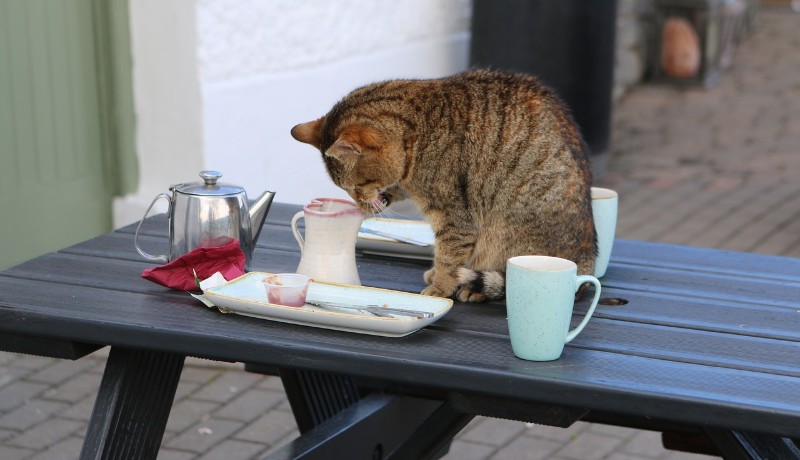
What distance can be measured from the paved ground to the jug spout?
127 cm

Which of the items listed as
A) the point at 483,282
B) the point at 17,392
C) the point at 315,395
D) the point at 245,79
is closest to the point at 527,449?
the point at 315,395

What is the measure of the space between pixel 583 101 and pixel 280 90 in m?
2.26

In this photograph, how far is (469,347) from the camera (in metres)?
1.92

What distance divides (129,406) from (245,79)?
254 cm

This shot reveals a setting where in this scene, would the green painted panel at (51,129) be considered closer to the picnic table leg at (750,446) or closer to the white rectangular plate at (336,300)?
the white rectangular plate at (336,300)

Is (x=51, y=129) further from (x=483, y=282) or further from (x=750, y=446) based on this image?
(x=750, y=446)

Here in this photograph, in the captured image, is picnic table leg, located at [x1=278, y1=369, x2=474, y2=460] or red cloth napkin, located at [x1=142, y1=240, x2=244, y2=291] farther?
picnic table leg, located at [x1=278, y1=369, x2=474, y2=460]

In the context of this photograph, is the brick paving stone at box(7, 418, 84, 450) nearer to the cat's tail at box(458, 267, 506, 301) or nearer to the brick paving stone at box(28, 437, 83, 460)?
the brick paving stone at box(28, 437, 83, 460)

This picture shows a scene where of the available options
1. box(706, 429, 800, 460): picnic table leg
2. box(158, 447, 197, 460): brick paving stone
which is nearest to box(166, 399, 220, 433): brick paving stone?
box(158, 447, 197, 460): brick paving stone

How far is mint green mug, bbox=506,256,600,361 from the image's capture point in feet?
6.02

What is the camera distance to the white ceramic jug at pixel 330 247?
2.24 meters

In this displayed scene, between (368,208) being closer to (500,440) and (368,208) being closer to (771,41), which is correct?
(500,440)

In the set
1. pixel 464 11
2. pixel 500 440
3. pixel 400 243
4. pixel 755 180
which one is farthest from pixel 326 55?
pixel 755 180

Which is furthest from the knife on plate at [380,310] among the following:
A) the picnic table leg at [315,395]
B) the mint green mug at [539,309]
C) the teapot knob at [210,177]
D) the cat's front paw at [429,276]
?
the picnic table leg at [315,395]
